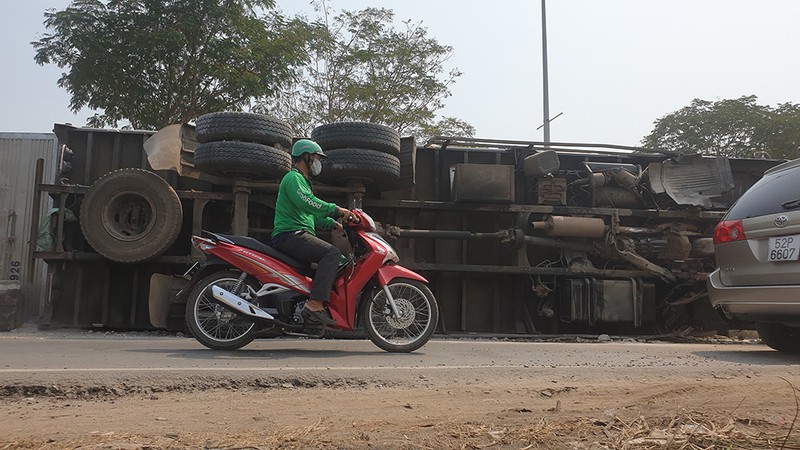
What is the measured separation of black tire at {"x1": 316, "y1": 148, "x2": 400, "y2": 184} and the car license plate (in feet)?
13.7

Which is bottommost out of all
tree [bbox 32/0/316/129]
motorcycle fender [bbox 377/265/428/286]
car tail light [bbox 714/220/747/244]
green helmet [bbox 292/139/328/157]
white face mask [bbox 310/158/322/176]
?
motorcycle fender [bbox 377/265/428/286]

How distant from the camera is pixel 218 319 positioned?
568 cm

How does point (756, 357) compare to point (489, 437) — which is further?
point (756, 357)

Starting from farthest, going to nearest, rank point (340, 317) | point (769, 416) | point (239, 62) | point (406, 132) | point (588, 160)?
point (406, 132)
point (239, 62)
point (588, 160)
point (340, 317)
point (769, 416)

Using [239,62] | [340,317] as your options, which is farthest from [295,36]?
[340,317]

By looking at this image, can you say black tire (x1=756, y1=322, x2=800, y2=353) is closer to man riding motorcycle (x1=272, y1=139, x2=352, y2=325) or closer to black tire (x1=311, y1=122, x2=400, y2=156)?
man riding motorcycle (x1=272, y1=139, x2=352, y2=325)

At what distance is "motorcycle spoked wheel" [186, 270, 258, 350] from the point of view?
222 inches

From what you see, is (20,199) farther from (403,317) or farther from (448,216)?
(403,317)

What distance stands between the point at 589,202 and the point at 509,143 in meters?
1.40

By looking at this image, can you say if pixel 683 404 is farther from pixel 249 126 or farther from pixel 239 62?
pixel 239 62

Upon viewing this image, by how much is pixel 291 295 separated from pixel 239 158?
7.89 ft

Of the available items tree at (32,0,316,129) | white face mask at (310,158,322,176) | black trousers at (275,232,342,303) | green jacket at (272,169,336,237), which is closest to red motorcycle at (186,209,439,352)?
black trousers at (275,232,342,303)

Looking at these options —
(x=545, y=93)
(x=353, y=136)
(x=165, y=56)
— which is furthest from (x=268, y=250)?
(x=545, y=93)

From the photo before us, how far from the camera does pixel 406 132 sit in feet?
82.1
